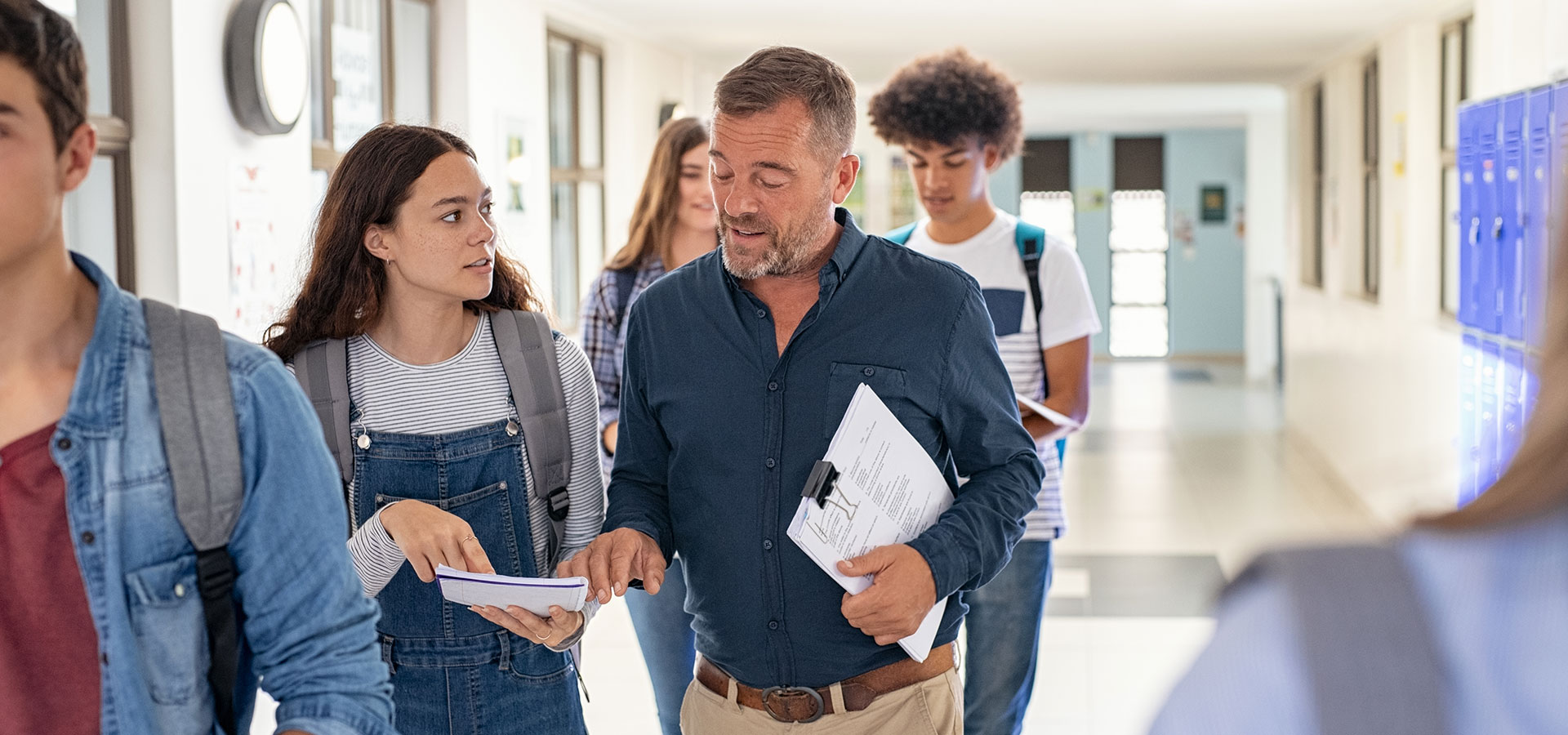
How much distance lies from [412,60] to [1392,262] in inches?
→ 212

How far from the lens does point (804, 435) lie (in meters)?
1.83

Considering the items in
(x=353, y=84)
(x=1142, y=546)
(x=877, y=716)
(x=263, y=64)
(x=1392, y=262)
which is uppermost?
(x=353, y=84)

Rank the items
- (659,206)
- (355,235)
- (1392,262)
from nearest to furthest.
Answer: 1. (355,235)
2. (659,206)
3. (1392,262)

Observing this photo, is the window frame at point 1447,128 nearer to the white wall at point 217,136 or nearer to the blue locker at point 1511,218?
the blue locker at point 1511,218

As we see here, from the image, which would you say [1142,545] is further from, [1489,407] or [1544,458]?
[1544,458]

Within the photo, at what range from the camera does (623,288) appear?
298 centimetres

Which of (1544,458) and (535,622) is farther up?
(1544,458)

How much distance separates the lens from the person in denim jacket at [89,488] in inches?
44.6

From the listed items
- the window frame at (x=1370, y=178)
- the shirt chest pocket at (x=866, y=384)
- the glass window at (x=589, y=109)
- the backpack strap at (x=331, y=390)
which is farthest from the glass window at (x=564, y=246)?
the shirt chest pocket at (x=866, y=384)

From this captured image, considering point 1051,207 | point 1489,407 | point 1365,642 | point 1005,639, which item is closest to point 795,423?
point 1005,639

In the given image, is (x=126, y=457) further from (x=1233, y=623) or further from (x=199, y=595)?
(x=1233, y=623)

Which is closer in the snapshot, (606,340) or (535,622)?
(535,622)

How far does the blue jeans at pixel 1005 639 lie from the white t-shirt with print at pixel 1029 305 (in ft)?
0.45

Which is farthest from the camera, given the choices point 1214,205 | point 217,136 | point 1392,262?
point 1214,205
